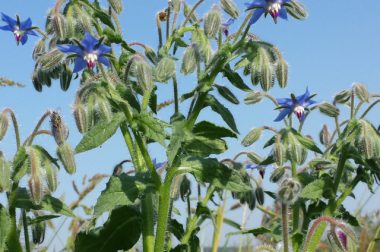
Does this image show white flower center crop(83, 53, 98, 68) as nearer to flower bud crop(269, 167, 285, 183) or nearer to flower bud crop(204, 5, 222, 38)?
flower bud crop(204, 5, 222, 38)

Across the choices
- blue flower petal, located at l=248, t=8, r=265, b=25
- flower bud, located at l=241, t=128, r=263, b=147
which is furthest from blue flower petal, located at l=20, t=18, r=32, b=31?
flower bud, located at l=241, t=128, r=263, b=147

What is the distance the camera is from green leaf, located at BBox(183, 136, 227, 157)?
286 cm

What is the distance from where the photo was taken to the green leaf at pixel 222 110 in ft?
9.21

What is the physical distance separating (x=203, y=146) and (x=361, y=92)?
0.98 metres

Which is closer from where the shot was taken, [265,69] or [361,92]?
[265,69]

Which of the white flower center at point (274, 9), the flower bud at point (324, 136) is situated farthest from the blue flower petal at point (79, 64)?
the flower bud at point (324, 136)

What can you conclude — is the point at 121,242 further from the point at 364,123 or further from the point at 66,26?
the point at 364,123

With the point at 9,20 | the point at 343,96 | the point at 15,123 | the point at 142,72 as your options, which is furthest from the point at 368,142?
the point at 9,20

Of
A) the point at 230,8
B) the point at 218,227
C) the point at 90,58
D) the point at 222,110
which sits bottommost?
the point at 218,227

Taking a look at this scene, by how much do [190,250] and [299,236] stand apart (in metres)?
0.49

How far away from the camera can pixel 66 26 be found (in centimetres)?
284

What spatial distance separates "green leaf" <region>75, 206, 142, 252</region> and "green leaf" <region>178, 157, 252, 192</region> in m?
0.39

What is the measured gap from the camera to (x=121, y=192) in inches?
105

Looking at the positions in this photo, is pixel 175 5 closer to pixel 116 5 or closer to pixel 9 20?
pixel 116 5
